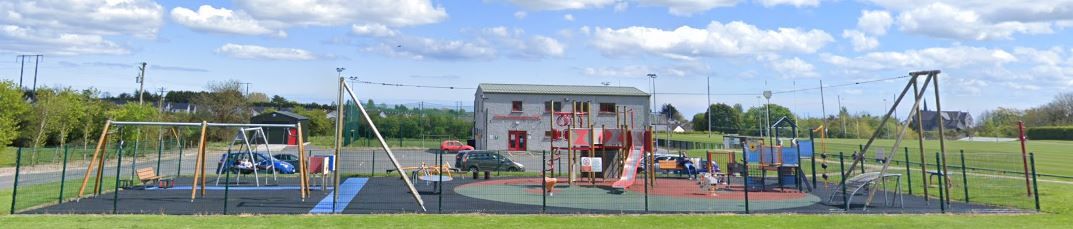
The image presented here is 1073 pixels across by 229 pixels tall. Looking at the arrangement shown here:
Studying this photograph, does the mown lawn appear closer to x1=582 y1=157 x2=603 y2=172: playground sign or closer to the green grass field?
the green grass field

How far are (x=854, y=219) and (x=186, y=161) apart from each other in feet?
108

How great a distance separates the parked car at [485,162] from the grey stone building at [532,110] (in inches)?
707

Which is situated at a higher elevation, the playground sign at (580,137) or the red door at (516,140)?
the red door at (516,140)

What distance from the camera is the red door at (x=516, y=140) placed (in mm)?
48531

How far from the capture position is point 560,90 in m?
50.3

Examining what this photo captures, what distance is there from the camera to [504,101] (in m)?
48.5

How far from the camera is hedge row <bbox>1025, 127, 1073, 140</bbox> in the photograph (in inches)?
→ 3110

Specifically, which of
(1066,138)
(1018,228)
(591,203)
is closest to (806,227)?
→ (1018,228)

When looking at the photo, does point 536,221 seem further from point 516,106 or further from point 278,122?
point 278,122

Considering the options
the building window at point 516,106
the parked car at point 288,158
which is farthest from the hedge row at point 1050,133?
the parked car at point 288,158

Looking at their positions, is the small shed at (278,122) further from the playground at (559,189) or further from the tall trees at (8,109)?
the playground at (559,189)

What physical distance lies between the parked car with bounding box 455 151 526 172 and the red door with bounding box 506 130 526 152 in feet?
60.2

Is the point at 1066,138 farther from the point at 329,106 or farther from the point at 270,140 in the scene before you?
the point at 329,106

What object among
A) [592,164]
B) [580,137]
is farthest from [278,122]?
[592,164]
